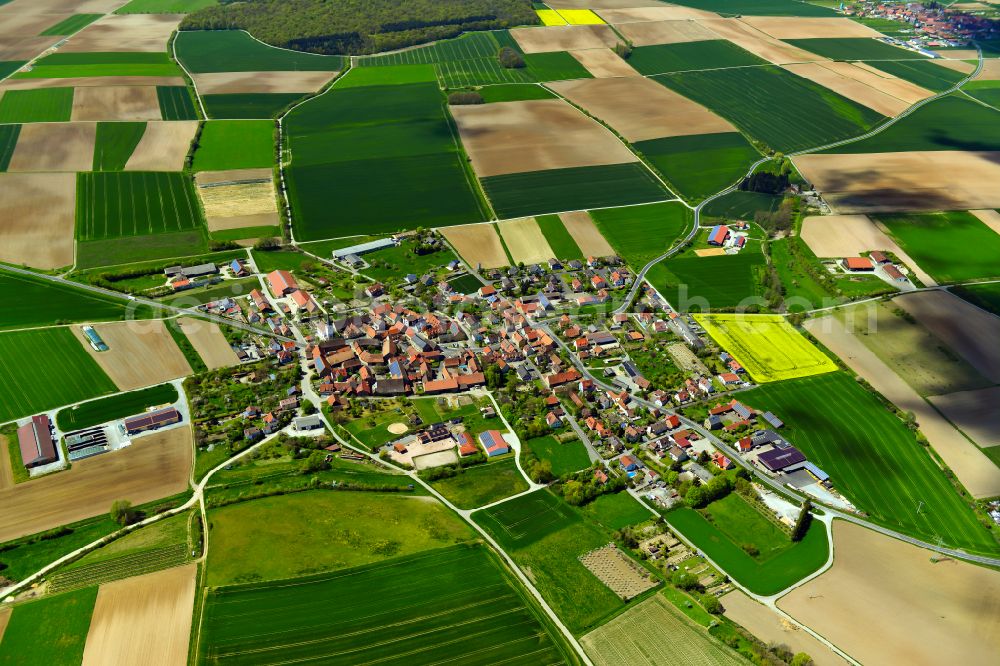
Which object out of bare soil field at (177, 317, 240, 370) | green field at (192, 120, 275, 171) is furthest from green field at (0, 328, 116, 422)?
green field at (192, 120, 275, 171)

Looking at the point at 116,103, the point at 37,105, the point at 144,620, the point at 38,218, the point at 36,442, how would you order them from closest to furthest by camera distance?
the point at 144,620 < the point at 36,442 < the point at 38,218 < the point at 37,105 < the point at 116,103

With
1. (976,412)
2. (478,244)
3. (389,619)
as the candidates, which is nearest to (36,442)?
(389,619)

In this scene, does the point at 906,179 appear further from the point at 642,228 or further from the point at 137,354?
the point at 137,354

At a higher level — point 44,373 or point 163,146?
point 163,146

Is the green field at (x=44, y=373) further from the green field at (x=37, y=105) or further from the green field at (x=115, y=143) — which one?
the green field at (x=37, y=105)

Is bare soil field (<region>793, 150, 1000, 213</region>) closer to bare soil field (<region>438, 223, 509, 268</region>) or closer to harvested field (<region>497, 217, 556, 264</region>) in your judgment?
harvested field (<region>497, 217, 556, 264</region>)

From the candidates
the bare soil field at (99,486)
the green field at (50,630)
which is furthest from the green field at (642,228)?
the green field at (50,630)
